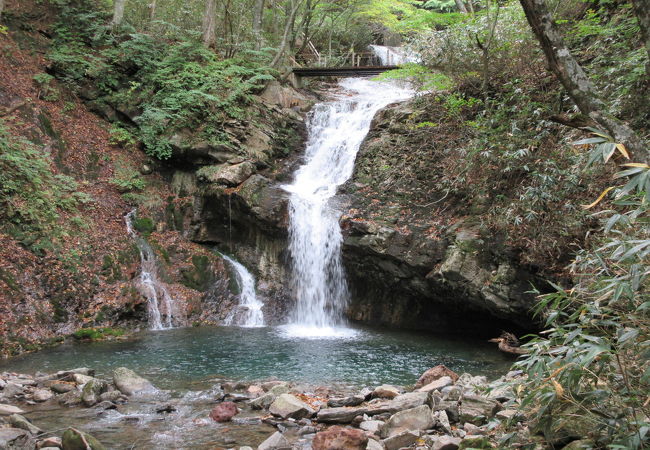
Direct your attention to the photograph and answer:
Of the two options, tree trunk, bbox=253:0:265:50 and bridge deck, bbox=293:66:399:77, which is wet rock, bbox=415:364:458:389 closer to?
bridge deck, bbox=293:66:399:77

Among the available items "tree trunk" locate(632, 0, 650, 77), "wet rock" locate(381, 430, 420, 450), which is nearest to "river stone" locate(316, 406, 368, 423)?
"wet rock" locate(381, 430, 420, 450)

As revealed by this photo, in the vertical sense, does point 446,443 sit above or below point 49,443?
above

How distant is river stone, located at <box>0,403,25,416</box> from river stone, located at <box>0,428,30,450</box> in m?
0.98

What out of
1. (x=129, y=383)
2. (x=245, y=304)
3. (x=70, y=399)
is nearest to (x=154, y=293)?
(x=245, y=304)

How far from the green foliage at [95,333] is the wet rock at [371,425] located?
755 cm

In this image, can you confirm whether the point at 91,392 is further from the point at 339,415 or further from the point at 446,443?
the point at 446,443

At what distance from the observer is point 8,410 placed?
5.14m

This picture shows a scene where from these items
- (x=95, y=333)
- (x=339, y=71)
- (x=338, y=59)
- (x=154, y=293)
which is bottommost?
(x=95, y=333)

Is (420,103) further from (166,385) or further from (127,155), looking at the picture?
(166,385)

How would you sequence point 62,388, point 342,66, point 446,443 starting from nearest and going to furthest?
point 446,443, point 62,388, point 342,66

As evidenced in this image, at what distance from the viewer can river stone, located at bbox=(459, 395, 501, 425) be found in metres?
4.72

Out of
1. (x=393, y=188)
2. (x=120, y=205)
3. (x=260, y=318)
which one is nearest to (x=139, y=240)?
(x=120, y=205)

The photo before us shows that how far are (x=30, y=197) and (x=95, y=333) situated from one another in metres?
3.62

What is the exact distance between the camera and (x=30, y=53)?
14.4 metres
